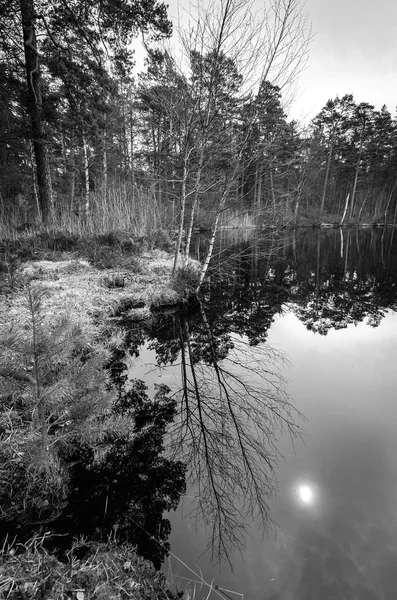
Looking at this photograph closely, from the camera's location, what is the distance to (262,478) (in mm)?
2264

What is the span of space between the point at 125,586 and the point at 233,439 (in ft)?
5.28

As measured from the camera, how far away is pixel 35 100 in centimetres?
843

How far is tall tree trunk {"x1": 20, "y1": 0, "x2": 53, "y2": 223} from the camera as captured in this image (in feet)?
24.7

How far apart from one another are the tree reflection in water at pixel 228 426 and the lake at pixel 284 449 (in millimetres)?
12

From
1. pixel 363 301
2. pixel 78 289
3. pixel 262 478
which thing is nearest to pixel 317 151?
pixel 363 301

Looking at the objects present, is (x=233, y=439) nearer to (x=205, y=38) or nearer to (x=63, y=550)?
(x=63, y=550)

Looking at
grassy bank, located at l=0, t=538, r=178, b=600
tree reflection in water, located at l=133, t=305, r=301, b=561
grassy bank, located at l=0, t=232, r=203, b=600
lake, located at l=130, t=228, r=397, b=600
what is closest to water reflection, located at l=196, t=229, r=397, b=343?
lake, located at l=130, t=228, r=397, b=600

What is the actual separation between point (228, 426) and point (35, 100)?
1099 centimetres

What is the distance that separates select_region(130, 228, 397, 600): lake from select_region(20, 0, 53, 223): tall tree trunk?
7.45m

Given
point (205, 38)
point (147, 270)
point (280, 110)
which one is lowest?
point (147, 270)

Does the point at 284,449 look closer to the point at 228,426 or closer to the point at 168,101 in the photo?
the point at 228,426

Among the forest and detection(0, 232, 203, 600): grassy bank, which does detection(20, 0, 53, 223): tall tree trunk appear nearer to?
the forest

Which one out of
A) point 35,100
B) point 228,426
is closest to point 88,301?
point 228,426

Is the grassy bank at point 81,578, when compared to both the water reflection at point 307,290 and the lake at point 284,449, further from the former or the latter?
the water reflection at point 307,290
